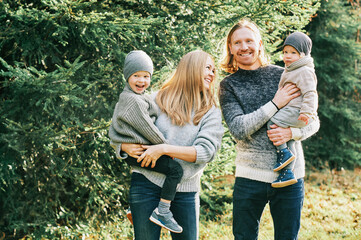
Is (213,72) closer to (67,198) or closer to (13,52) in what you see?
(13,52)

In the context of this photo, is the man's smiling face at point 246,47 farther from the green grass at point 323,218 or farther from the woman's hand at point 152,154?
the green grass at point 323,218

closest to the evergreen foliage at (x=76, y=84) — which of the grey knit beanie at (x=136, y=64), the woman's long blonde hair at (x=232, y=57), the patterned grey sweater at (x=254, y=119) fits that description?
A: the grey knit beanie at (x=136, y=64)

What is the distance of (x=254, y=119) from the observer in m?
2.15

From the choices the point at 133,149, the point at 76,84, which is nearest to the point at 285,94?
the point at 133,149

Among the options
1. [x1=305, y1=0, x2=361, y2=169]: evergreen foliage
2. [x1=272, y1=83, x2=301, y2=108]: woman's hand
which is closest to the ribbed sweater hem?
[x1=272, y1=83, x2=301, y2=108]: woman's hand

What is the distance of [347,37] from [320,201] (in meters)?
5.31

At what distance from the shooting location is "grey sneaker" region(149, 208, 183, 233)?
2.06 meters

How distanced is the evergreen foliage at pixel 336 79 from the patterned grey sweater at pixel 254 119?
7006mm

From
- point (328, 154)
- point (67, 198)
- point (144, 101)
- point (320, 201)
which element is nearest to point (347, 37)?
point (328, 154)

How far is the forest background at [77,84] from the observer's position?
11.6 feet

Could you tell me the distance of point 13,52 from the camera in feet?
13.3

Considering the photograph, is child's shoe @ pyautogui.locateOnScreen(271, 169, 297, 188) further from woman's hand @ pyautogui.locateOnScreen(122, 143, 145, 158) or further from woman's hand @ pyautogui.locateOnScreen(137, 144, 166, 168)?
woman's hand @ pyautogui.locateOnScreen(122, 143, 145, 158)

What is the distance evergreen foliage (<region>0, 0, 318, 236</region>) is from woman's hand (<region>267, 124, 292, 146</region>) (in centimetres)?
200

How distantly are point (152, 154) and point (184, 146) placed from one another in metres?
0.20
